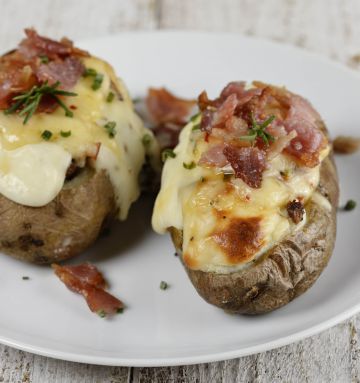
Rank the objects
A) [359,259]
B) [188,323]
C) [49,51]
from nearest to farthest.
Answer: [188,323], [359,259], [49,51]

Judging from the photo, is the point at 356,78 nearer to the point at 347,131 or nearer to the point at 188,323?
the point at 347,131

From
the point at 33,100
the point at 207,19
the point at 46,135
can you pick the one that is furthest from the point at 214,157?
the point at 207,19

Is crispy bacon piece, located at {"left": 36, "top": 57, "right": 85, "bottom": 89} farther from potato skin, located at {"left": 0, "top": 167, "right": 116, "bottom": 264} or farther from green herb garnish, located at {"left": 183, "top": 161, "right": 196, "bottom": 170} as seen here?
green herb garnish, located at {"left": 183, "top": 161, "right": 196, "bottom": 170}

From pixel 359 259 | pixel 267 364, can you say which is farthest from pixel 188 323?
pixel 359 259

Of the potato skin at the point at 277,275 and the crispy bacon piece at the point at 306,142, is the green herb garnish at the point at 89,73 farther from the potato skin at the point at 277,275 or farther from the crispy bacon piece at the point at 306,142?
the potato skin at the point at 277,275

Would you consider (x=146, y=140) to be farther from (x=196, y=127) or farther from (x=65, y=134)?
(x=65, y=134)

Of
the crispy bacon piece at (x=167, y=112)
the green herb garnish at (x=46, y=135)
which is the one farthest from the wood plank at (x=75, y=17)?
the green herb garnish at (x=46, y=135)
